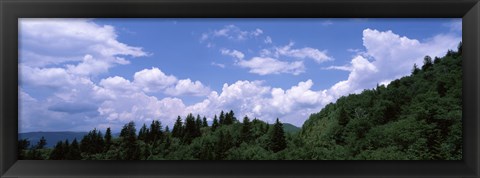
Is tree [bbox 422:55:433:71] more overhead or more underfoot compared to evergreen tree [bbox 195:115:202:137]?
more overhead

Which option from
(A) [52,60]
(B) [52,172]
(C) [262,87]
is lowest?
(B) [52,172]

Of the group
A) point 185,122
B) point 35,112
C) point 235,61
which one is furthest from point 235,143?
point 35,112

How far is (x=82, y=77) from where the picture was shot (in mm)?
1986

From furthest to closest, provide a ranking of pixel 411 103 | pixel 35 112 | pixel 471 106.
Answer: pixel 411 103, pixel 35 112, pixel 471 106

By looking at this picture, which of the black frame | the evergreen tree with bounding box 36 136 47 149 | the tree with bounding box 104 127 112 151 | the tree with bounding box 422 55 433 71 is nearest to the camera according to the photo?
the black frame

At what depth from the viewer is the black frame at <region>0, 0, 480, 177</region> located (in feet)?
4.96

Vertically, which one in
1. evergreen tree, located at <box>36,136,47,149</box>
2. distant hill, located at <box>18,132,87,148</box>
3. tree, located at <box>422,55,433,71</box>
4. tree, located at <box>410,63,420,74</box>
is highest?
tree, located at <box>422,55,433,71</box>

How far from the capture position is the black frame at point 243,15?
1512mm

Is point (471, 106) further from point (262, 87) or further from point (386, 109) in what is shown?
point (262, 87)

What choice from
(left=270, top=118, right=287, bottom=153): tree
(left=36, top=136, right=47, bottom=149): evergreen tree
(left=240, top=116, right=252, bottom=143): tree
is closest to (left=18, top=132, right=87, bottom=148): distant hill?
(left=36, top=136, right=47, bottom=149): evergreen tree

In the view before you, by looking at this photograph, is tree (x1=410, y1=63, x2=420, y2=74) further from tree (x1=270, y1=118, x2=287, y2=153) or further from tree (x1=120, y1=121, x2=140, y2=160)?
tree (x1=120, y1=121, x2=140, y2=160)

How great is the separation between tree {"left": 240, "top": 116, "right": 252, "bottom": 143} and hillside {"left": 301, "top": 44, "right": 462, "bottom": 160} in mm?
251

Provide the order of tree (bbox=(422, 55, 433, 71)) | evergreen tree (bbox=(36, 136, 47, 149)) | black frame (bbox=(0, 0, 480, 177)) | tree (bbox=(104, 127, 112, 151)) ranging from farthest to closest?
tree (bbox=(422, 55, 433, 71))
tree (bbox=(104, 127, 112, 151))
evergreen tree (bbox=(36, 136, 47, 149))
black frame (bbox=(0, 0, 480, 177))

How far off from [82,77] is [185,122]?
505 mm
